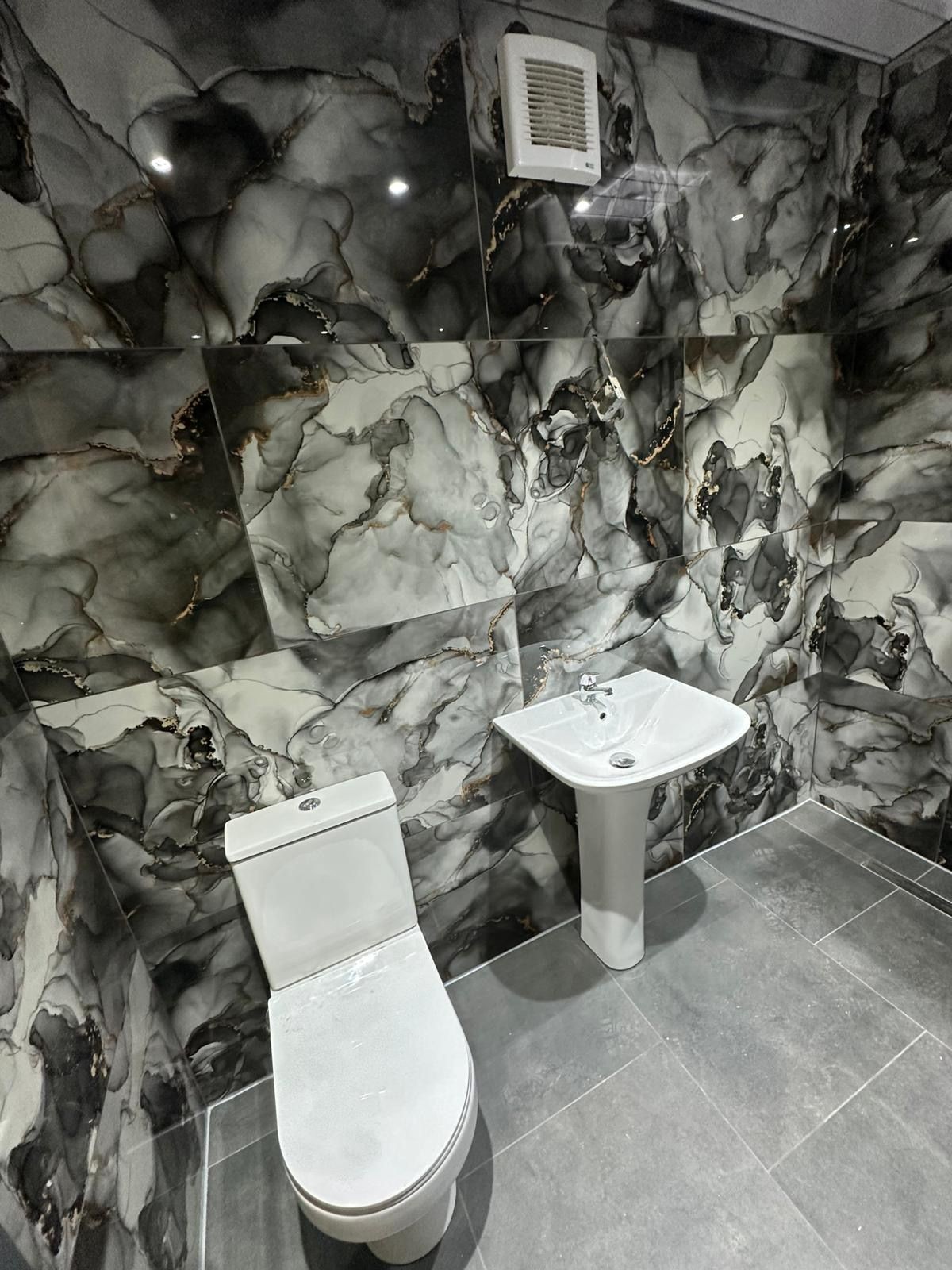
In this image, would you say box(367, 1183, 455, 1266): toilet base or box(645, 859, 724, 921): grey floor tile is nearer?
box(367, 1183, 455, 1266): toilet base

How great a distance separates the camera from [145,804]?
4.00 ft

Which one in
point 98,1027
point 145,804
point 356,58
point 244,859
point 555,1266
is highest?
point 356,58

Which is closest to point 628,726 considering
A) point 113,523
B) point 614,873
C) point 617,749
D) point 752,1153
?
point 617,749

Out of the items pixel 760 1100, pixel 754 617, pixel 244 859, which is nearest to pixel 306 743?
pixel 244 859

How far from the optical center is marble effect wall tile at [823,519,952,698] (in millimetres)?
1789

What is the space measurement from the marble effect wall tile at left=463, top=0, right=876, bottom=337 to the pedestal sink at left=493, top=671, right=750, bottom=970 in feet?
3.40

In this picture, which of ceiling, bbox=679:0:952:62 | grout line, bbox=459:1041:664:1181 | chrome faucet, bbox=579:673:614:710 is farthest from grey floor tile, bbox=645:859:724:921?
ceiling, bbox=679:0:952:62

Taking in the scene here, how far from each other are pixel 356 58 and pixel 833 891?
2681mm

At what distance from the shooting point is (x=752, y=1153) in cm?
126

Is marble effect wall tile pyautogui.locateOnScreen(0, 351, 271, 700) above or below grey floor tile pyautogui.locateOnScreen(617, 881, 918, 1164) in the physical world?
above

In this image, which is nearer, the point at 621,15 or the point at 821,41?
the point at 621,15

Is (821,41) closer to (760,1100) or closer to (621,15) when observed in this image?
(621,15)

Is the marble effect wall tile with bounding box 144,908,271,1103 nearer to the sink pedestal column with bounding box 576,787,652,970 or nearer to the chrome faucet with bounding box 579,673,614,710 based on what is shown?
the sink pedestal column with bounding box 576,787,652,970

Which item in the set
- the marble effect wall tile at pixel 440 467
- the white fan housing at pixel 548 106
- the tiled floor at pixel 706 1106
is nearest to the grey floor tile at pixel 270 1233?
the tiled floor at pixel 706 1106
